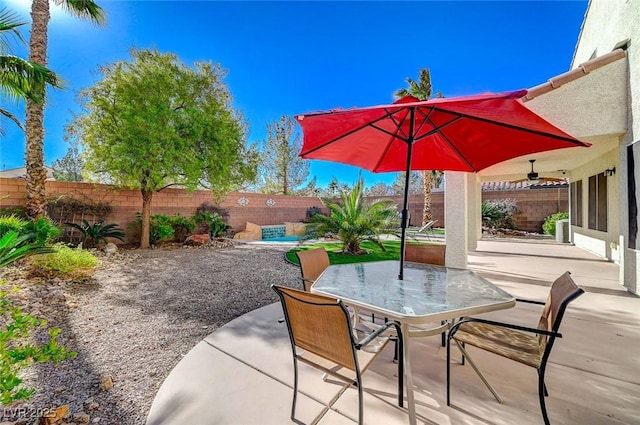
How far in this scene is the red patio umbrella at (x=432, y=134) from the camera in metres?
2.30

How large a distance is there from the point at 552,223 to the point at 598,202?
636cm

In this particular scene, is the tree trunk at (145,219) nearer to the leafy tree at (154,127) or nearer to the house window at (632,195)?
the leafy tree at (154,127)

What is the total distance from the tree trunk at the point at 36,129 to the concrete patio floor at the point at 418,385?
25.4 ft

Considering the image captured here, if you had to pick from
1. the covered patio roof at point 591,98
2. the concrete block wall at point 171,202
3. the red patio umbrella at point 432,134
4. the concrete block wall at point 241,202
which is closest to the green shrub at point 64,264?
the concrete block wall at point 171,202

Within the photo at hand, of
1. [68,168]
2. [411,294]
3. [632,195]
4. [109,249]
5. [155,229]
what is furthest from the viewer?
[68,168]

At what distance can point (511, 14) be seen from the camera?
9.29m

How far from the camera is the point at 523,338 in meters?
2.42

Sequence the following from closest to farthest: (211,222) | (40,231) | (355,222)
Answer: (40,231), (355,222), (211,222)

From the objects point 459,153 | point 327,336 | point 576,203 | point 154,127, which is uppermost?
point 154,127

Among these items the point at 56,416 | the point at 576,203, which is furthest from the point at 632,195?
the point at 56,416

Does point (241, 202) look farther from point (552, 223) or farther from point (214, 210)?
point (552, 223)

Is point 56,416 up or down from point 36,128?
down

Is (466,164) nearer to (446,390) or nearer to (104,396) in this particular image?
(446,390)

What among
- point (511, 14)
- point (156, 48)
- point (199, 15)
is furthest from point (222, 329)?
point (511, 14)
